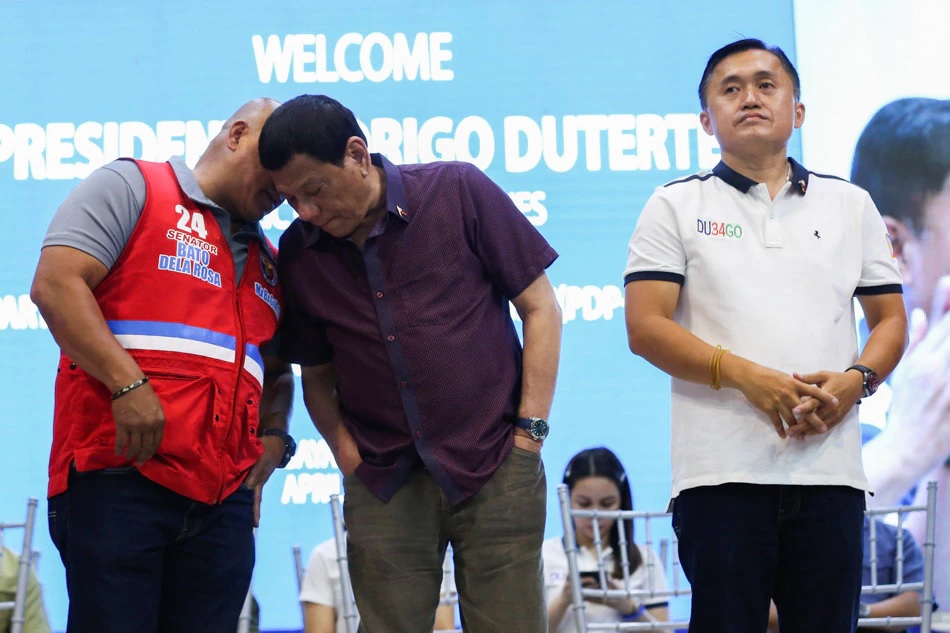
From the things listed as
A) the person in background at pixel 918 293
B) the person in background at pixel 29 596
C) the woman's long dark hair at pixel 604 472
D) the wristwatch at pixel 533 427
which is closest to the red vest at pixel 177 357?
the wristwatch at pixel 533 427

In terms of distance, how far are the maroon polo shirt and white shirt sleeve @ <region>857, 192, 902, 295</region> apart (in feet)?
2.07

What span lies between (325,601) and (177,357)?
69.7 inches

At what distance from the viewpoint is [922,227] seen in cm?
412

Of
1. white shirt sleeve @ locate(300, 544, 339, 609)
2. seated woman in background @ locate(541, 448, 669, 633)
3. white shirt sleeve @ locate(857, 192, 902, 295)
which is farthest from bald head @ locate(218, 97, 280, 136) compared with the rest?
white shirt sleeve @ locate(300, 544, 339, 609)

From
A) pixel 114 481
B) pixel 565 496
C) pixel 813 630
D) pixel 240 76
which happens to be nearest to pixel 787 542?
pixel 813 630

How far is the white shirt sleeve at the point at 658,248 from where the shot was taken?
207 cm

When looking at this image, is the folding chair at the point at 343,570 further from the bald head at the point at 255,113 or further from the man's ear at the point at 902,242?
the man's ear at the point at 902,242

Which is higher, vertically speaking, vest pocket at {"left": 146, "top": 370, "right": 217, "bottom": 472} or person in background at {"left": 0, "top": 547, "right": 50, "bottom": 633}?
vest pocket at {"left": 146, "top": 370, "right": 217, "bottom": 472}

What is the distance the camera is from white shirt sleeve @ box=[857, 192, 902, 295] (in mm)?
2141

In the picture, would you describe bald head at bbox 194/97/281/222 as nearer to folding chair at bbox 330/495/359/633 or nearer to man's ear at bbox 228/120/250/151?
man's ear at bbox 228/120/250/151

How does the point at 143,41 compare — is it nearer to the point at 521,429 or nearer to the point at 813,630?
the point at 521,429

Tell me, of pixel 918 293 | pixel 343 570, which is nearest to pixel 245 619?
pixel 343 570

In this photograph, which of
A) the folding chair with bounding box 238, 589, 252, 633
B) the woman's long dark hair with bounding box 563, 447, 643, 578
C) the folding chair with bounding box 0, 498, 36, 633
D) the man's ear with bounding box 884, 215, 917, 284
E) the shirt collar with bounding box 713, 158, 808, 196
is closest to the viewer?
the shirt collar with bounding box 713, 158, 808, 196

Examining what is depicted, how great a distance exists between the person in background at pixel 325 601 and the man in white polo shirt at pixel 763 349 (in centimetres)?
160
